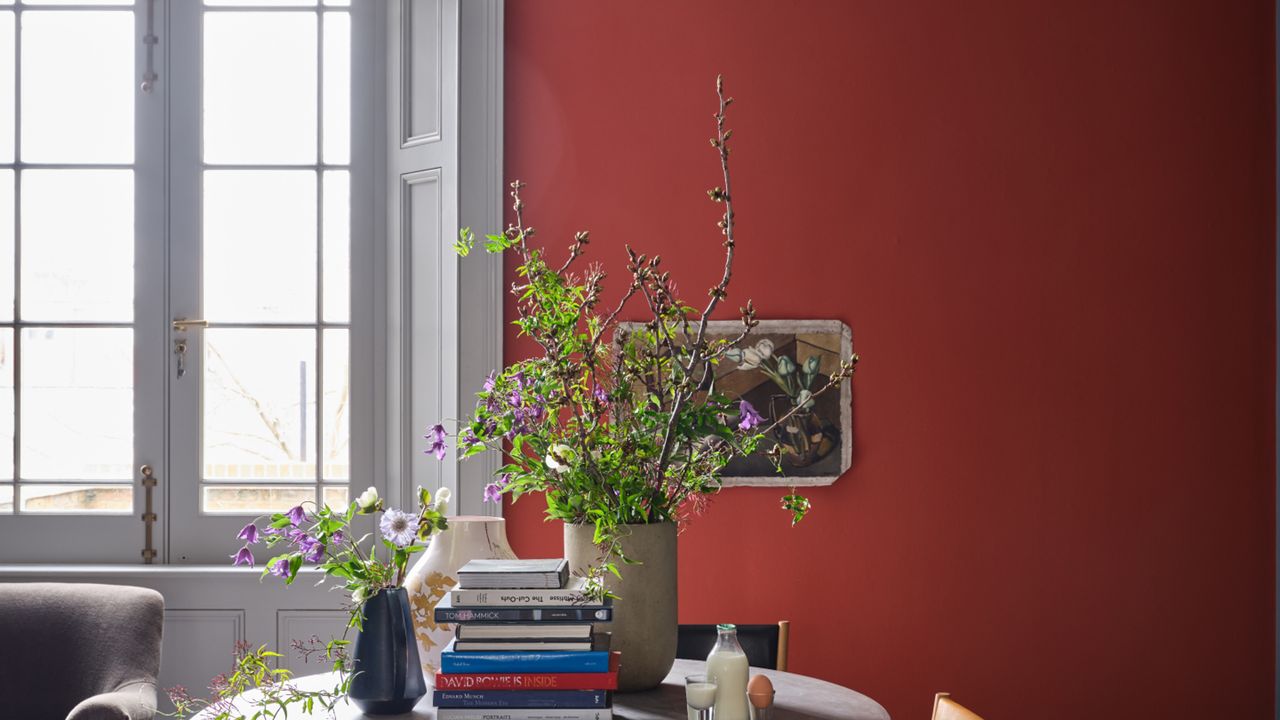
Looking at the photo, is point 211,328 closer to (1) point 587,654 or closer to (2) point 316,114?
(2) point 316,114

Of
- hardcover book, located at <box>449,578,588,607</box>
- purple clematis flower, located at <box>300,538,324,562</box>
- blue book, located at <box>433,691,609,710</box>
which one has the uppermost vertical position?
purple clematis flower, located at <box>300,538,324,562</box>

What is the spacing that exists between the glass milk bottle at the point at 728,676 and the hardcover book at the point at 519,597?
0.66ft

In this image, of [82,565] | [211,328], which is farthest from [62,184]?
[82,565]

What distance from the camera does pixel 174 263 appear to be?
308 cm

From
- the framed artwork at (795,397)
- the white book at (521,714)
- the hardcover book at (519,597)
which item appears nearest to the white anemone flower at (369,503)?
the hardcover book at (519,597)

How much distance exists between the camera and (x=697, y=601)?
2896mm

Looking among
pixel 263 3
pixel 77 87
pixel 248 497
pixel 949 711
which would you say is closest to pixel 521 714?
pixel 949 711

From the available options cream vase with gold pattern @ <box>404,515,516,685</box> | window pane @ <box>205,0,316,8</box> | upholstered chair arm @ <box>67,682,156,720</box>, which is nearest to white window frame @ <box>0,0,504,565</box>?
window pane @ <box>205,0,316,8</box>

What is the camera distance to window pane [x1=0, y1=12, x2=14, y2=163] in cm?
312

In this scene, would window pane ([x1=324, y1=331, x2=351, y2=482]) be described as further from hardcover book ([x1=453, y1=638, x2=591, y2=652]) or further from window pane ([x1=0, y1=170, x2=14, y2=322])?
hardcover book ([x1=453, y1=638, x2=591, y2=652])

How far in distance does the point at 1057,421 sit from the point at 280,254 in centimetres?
229

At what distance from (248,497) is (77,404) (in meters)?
0.58

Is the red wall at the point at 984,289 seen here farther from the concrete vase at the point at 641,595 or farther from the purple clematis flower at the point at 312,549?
the purple clematis flower at the point at 312,549

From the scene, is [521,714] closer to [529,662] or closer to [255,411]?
[529,662]
